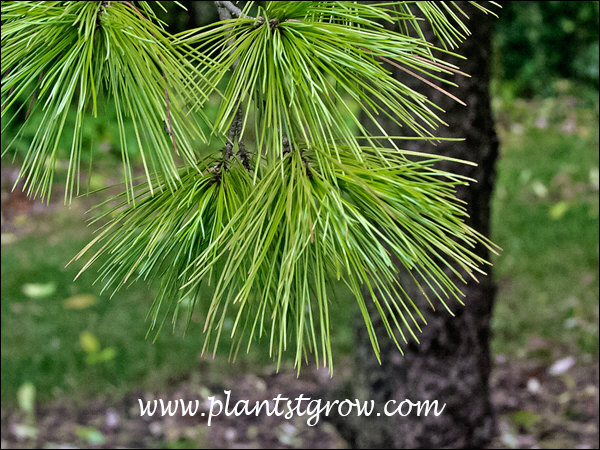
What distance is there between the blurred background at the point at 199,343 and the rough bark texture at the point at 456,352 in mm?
244

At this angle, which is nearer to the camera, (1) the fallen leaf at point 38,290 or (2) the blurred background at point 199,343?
(2) the blurred background at point 199,343

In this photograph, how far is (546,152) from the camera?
12.9ft

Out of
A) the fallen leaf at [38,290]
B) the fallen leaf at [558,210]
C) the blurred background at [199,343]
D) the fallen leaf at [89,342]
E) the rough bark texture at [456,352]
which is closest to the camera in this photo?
the rough bark texture at [456,352]

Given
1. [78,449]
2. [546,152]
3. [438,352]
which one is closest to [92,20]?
[438,352]

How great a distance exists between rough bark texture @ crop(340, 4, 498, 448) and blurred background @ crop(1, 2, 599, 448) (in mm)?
244

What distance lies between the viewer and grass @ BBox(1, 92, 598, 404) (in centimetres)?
232

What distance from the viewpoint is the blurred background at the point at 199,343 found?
2061 millimetres

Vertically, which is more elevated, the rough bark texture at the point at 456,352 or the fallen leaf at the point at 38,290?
the rough bark texture at the point at 456,352

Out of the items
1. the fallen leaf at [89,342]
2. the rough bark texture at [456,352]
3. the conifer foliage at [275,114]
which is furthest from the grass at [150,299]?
the conifer foliage at [275,114]

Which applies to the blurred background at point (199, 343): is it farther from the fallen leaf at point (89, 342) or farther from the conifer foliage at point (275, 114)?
the conifer foliage at point (275, 114)

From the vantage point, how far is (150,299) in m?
2.72

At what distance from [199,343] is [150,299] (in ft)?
1.37

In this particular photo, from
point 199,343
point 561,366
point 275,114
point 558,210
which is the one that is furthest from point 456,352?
point 558,210

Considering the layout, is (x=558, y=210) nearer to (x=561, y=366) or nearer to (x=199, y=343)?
(x=561, y=366)
